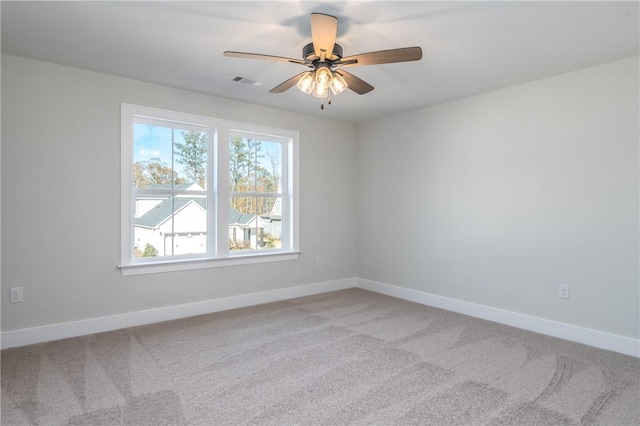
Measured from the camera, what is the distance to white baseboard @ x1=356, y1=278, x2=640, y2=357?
3.00 m

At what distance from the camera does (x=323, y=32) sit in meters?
2.07

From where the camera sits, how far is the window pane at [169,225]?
372 centimetres

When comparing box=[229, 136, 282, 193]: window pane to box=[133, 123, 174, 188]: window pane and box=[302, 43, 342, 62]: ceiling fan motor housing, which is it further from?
box=[302, 43, 342, 62]: ceiling fan motor housing

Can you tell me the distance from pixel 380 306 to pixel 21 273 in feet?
11.6

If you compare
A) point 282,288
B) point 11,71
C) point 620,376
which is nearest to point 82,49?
point 11,71

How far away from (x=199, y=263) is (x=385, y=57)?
9.40 feet

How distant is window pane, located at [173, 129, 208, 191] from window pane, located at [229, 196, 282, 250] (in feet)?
1.55

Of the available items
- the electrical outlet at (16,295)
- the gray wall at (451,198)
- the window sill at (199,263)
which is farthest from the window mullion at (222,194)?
the electrical outlet at (16,295)

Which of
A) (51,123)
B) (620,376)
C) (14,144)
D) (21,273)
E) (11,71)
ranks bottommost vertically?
(620,376)

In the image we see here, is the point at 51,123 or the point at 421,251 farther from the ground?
the point at 51,123

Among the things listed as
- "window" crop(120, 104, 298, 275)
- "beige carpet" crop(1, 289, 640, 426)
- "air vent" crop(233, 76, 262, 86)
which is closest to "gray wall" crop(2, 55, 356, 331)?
"window" crop(120, 104, 298, 275)

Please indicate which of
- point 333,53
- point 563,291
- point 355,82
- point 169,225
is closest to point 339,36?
point 333,53

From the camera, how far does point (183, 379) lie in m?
2.49

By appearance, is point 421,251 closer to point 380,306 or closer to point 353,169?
point 380,306
